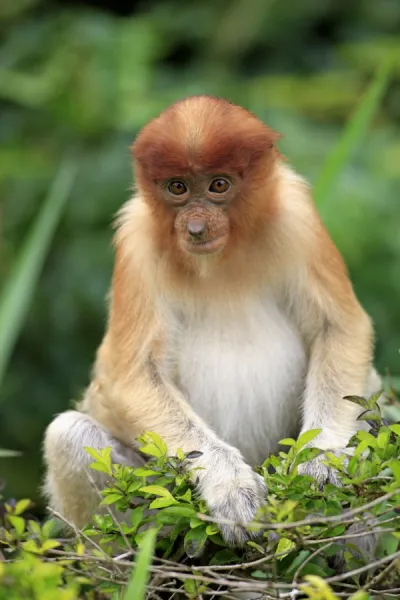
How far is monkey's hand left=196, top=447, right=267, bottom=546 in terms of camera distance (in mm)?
4281

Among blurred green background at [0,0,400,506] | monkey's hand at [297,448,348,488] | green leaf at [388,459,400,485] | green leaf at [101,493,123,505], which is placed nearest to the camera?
green leaf at [388,459,400,485]

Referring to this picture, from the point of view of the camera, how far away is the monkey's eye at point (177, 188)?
4527 millimetres

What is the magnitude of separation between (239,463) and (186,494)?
0.86m

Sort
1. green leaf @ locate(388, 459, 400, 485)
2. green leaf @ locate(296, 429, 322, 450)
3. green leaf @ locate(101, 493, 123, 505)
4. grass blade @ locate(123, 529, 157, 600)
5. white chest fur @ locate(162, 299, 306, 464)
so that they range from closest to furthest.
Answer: grass blade @ locate(123, 529, 157, 600) < green leaf @ locate(388, 459, 400, 485) < green leaf @ locate(296, 429, 322, 450) < green leaf @ locate(101, 493, 123, 505) < white chest fur @ locate(162, 299, 306, 464)

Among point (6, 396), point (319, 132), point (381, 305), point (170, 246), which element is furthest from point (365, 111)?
point (6, 396)

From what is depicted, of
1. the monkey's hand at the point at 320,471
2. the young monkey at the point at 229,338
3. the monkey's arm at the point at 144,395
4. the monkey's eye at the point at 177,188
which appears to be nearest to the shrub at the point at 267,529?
the monkey's hand at the point at 320,471

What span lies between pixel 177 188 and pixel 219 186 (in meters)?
0.19

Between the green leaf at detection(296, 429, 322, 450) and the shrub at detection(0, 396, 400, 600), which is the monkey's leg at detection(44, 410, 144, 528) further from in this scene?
the green leaf at detection(296, 429, 322, 450)

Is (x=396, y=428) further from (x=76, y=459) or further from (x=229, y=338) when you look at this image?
(x=76, y=459)

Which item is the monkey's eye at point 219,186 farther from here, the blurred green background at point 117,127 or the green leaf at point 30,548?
the blurred green background at point 117,127

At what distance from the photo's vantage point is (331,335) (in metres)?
4.95

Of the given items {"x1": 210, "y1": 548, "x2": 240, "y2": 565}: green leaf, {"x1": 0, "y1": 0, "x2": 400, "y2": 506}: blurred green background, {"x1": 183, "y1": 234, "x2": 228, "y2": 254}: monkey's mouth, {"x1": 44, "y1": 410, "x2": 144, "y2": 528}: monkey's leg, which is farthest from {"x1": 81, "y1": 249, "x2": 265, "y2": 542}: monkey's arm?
{"x1": 0, "y1": 0, "x2": 400, "y2": 506}: blurred green background

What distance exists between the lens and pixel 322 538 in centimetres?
351

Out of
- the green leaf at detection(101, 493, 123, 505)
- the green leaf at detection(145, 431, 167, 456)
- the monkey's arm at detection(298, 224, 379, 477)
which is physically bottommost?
the green leaf at detection(101, 493, 123, 505)
